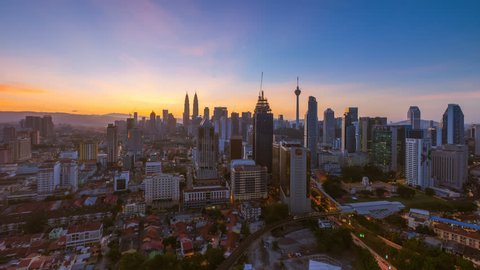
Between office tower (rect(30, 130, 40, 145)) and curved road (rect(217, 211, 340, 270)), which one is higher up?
office tower (rect(30, 130, 40, 145))

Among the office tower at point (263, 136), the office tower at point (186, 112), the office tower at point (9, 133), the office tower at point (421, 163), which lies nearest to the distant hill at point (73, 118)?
the office tower at point (9, 133)

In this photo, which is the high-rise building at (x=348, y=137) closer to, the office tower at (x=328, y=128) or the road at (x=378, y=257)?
the office tower at (x=328, y=128)

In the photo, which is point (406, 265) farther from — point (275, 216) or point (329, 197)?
point (329, 197)

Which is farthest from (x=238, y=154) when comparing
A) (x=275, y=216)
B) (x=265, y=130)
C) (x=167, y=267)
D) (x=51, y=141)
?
(x=51, y=141)

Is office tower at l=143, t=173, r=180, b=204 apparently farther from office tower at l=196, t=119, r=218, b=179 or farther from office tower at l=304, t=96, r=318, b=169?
office tower at l=304, t=96, r=318, b=169

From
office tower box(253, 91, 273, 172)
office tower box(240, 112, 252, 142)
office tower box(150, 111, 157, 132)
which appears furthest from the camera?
office tower box(150, 111, 157, 132)

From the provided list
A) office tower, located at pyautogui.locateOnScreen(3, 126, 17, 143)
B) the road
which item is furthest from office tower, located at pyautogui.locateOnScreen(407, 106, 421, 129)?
office tower, located at pyautogui.locateOnScreen(3, 126, 17, 143)
